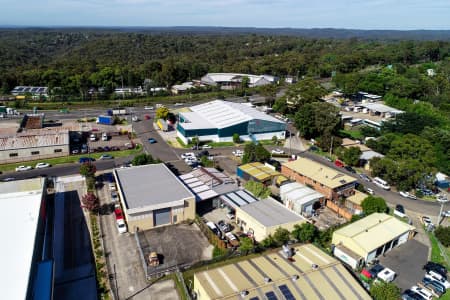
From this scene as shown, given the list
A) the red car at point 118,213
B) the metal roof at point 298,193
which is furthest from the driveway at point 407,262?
the red car at point 118,213

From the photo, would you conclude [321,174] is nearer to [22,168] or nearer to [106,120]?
[22,168]

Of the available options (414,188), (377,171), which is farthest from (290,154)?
(414,188)

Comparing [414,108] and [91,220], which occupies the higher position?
[414,108]

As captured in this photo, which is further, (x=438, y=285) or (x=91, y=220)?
(x=91, y=220)

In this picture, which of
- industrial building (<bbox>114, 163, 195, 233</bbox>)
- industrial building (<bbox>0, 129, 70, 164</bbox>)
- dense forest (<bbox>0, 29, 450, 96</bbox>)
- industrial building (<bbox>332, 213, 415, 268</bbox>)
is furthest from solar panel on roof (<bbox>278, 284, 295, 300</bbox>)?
dense forest (<bbox>0, 29, 450, 96</bbox>)

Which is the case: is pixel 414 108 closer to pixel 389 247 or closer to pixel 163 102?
pixel 389 247

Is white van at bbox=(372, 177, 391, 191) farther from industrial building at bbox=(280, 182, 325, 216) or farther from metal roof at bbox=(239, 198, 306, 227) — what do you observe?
metal roof at bbox=(239, 198, 306, 227)

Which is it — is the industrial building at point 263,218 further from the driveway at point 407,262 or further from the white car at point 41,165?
the white car at point 41,165
